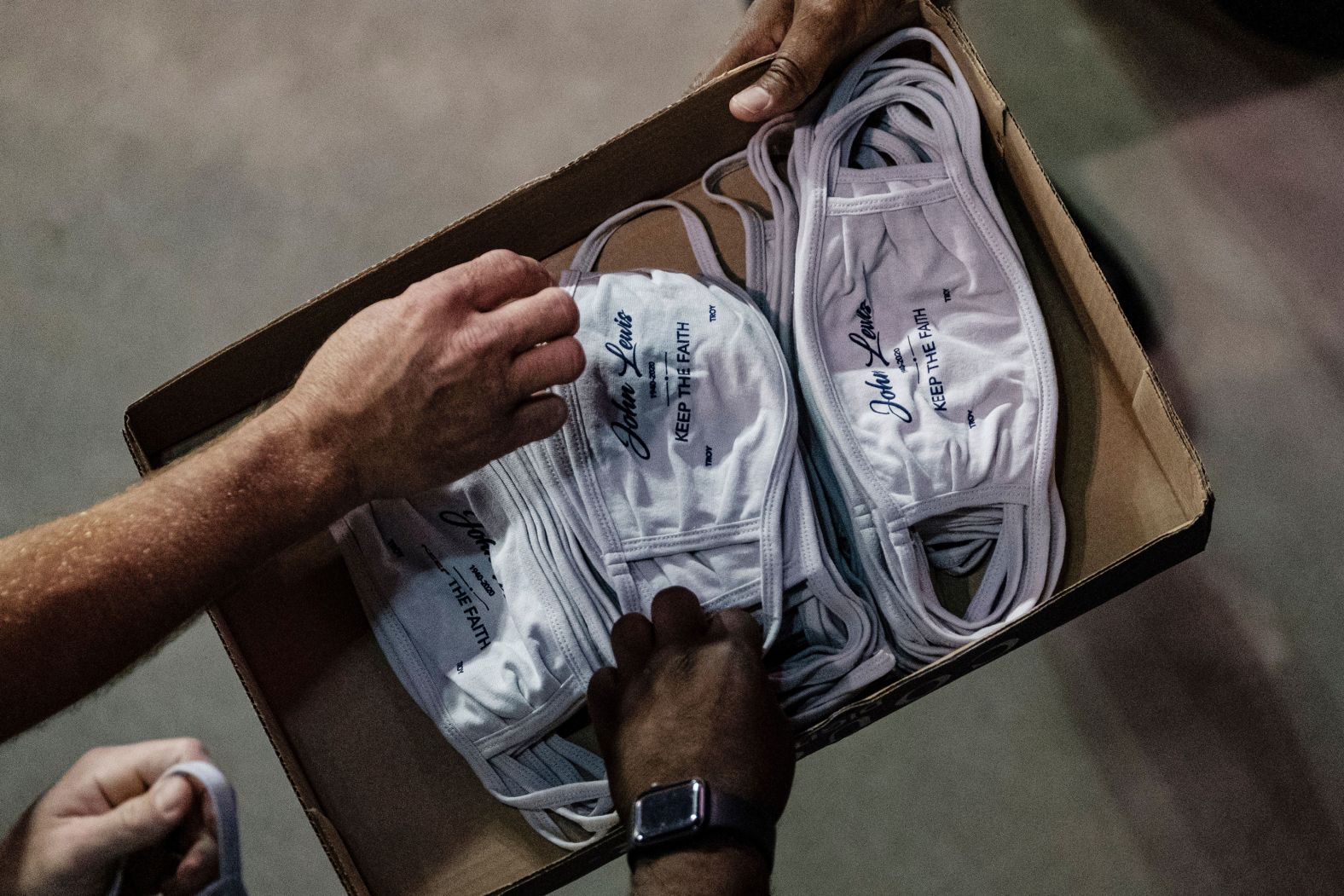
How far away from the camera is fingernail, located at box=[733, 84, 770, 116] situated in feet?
3.13

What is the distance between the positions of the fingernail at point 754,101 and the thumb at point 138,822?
2.18 ft

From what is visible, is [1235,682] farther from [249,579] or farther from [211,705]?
[211,705]

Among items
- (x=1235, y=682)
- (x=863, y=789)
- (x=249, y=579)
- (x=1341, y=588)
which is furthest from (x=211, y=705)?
(x=1341, y=588)

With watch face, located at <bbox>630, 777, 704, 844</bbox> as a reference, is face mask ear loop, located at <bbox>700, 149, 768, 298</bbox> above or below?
above

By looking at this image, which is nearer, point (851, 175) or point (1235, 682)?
point (851, 175)

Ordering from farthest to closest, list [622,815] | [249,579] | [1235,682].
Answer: [1235,682]
[249,579]
[622,815]

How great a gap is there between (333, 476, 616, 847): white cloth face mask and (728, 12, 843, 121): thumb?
1.25 feet

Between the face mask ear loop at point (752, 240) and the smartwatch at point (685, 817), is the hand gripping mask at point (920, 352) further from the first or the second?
the smartwatch at point (685, 817)

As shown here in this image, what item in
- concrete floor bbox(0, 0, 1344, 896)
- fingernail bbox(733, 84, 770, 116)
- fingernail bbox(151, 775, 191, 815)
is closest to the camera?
fingernail bbox(151, 775, 191, 815)

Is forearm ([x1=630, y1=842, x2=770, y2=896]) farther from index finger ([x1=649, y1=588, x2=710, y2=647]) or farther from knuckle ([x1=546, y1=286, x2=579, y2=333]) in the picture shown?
knuckle ([x1=546, y1=286, x2=579, y2=333])

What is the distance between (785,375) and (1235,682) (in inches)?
23.3

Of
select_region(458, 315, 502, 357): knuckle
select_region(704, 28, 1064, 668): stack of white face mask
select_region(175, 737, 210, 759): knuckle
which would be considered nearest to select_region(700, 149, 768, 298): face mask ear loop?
select_region(704, 28, 1064, 668): stack of white face mask

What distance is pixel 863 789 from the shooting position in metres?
1.15

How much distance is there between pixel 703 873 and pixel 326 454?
41 cm
